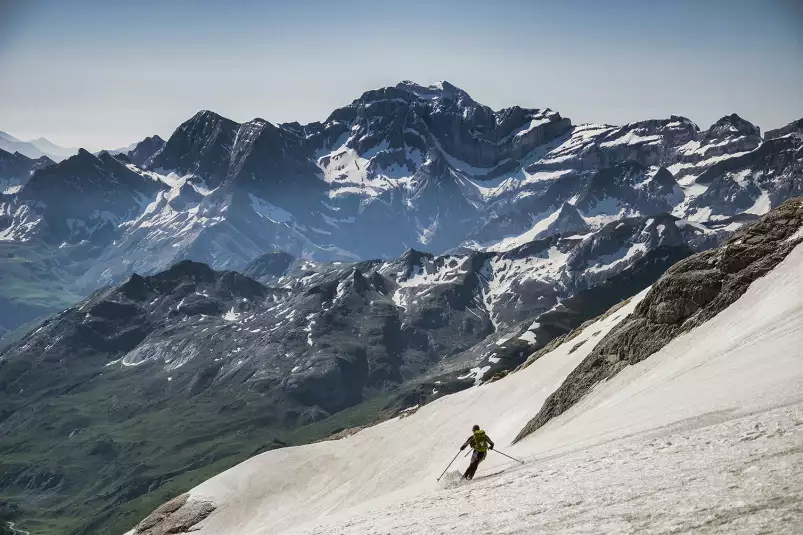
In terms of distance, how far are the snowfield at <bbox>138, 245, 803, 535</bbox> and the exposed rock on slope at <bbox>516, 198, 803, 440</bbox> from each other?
1.39 meters

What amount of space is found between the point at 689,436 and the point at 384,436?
1723 inches

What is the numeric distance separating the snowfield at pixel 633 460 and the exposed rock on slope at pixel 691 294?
1.39m

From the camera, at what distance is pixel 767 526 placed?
20.1 m

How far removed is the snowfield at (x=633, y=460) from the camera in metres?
23.2

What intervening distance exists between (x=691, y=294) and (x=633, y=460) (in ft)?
75.4

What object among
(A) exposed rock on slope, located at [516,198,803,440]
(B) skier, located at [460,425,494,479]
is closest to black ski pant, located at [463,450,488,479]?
(B) skier, located at [460,425,494,479]

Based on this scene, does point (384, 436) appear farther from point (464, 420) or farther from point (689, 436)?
point (689, 436)

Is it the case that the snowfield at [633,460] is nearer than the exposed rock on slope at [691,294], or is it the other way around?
the snowfield at [633,460]

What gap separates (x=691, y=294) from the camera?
48938 millimetres

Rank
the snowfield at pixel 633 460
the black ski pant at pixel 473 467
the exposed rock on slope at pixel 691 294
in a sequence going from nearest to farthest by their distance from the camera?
the snowfield at pixel 633 460 < the black ski pant at pixel 473 467 < the exposed rock on slope at pixel 691 294

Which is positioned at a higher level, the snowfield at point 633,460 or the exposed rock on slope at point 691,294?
the exposed rock on slope at point 691,294

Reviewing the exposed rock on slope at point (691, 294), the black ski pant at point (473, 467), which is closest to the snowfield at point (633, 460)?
the black ski pant at point (473, 467)

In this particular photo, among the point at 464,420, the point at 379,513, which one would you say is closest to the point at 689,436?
the point at 379,513

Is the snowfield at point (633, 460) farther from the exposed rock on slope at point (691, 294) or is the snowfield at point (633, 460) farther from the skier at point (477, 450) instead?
the exposed rock on slope at point (691, 294)
